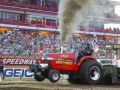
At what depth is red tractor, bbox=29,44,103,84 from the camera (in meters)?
13.0

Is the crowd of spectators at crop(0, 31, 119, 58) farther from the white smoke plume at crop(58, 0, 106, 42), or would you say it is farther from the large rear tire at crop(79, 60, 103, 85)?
the large rear tire at crop(79, 60, 103, 85)

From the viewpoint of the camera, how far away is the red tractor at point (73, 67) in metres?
13.0

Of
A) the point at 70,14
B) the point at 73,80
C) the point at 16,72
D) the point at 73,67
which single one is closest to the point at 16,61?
the point at 16,72

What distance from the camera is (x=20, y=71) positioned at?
2003cm

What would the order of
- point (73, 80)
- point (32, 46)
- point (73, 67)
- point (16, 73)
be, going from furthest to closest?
point (32, 46) → point (16, 73) → point (73, 80) → point (73, 67)

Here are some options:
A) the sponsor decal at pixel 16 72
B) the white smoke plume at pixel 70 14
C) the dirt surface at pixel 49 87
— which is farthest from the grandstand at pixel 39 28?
the dirt surface at pixel 49 87

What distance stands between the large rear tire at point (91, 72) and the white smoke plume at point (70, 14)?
252cm

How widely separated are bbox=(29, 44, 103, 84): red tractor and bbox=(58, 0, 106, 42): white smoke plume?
2.11 metres

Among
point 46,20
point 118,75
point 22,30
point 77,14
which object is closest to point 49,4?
point 46,20

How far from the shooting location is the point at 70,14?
51.9 feet

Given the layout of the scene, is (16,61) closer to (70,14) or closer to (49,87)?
(70,14)

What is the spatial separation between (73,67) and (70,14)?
11.5ft

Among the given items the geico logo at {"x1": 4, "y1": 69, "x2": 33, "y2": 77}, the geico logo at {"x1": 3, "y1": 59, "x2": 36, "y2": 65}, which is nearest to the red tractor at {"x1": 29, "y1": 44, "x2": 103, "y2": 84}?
the geico logo at {"x1": 4, "y1": 69, "x2": 33, "y2": 77}

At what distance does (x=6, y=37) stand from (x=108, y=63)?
1868 centimetres
